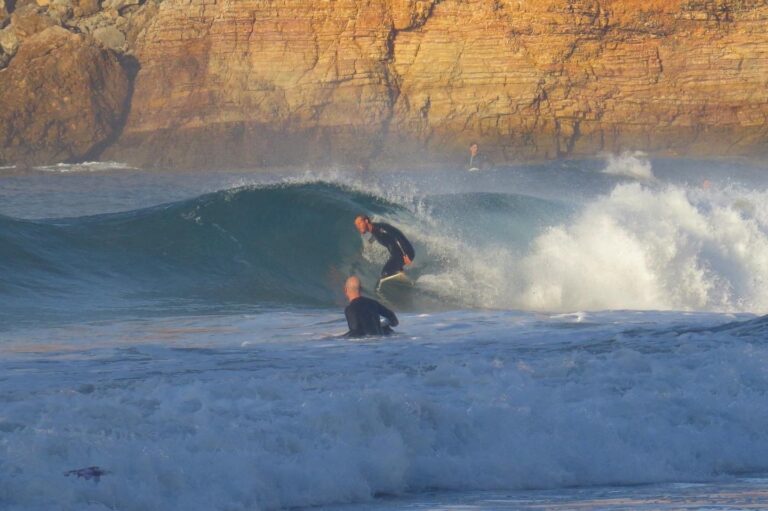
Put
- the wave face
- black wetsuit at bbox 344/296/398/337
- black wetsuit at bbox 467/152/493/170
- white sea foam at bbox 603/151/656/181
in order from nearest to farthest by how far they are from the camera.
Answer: black wetsuit at bbox 344/296/398/337
the wave face
white sea foam at bbox 603/151/656/181
black wetsuit at bbox 467/152/493/170

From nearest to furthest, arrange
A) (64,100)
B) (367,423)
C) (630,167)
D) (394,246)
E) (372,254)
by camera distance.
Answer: (367,423) → (394,246) → (372,254) → (630,167) → (64,100)

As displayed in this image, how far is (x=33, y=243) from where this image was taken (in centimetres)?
1516

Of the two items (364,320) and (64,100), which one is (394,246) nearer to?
(364,320)

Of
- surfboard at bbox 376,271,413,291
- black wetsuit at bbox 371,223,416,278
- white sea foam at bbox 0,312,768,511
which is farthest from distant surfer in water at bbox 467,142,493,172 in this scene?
white sea foam at bbox 0,312,768,511

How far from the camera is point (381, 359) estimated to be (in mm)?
8984

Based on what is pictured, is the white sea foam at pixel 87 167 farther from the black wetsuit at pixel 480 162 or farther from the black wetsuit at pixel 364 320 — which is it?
the black wetsuit at pixel 364 320

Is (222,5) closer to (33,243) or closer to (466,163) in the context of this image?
(466,163)

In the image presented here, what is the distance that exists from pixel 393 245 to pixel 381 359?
4729mm

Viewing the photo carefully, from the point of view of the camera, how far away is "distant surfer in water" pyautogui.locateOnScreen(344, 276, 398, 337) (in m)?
10.0

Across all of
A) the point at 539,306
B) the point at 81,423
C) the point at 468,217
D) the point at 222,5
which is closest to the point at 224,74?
the point at 222,5

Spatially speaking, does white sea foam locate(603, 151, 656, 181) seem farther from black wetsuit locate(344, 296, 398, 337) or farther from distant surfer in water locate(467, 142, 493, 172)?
black wetsuit locate(344, 296, 398, 337)

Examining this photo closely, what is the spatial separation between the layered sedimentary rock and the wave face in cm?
2476

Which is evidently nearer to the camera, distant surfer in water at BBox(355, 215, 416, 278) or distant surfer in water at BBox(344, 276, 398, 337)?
distant surfer in water at BBox(344, 276, 398, 337)

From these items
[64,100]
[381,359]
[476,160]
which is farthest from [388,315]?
[64,100]
